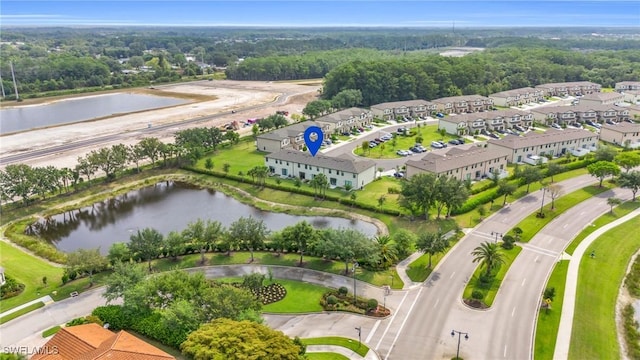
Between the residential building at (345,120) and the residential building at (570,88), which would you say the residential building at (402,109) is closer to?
the residential building at (345,120)

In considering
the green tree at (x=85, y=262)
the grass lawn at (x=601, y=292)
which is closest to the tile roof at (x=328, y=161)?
the grass lawn at (x=601, y=292)

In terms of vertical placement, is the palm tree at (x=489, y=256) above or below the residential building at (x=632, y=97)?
below

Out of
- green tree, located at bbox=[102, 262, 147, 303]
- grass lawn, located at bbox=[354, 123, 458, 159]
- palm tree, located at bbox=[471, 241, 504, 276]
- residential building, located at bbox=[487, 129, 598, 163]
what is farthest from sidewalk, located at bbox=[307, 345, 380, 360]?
residential building, located at bbox=[487, 129, 598, 163]

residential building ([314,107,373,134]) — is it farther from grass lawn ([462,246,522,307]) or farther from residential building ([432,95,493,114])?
grass lawn ([462,246,522,307])

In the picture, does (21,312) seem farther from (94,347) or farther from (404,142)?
(404,142)

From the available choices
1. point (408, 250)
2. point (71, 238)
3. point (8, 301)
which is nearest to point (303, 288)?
point (408, 250)

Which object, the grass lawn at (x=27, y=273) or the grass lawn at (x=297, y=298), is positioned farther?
the grass lawn at (x=27, y=273)
